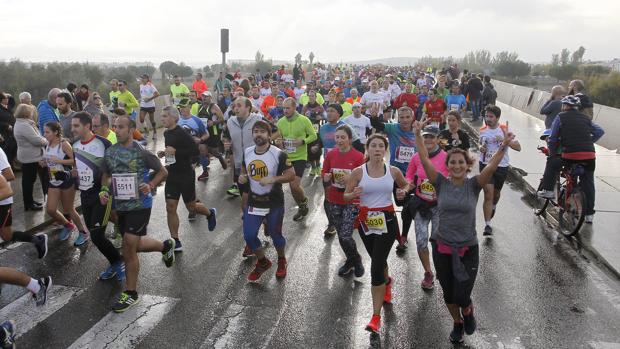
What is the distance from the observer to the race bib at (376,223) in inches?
175

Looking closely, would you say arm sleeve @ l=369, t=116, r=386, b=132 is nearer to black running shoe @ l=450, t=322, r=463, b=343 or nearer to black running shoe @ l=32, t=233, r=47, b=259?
black running shoe @ l=450, t=322, r=463, b=343

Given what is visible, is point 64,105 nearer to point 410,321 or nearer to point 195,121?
point 195,121

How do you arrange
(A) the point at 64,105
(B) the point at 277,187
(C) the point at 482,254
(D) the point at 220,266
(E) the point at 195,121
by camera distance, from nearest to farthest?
(B) the point at 277,187
(D) the point at 220,266
(C) the point at 482,254
(A) the point at 64,105
(E) the point at 195,121

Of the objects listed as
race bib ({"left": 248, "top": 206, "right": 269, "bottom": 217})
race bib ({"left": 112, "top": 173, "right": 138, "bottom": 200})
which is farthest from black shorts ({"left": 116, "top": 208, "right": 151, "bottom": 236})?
race bib ({"left": 248, "top": 206, "right": 269, "bottom": 217})

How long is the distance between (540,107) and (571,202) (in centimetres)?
1486

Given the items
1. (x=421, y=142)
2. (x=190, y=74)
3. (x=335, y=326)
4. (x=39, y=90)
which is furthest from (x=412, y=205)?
(x=190, y=74)

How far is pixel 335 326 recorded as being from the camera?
4.59 metres

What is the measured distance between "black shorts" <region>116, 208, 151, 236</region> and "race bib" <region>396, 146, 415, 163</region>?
11.1 ft

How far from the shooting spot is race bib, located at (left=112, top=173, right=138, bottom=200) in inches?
197

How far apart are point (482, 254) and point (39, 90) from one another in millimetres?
41741

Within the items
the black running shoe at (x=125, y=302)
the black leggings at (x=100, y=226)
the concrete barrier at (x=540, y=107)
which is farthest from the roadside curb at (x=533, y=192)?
the black leggings at (x=100, y=226)

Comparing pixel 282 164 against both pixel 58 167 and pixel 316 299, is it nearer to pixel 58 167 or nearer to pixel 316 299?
pixel 316 299

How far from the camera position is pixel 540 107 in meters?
20.5

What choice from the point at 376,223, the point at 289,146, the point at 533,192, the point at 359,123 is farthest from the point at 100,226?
the point at 533,192
